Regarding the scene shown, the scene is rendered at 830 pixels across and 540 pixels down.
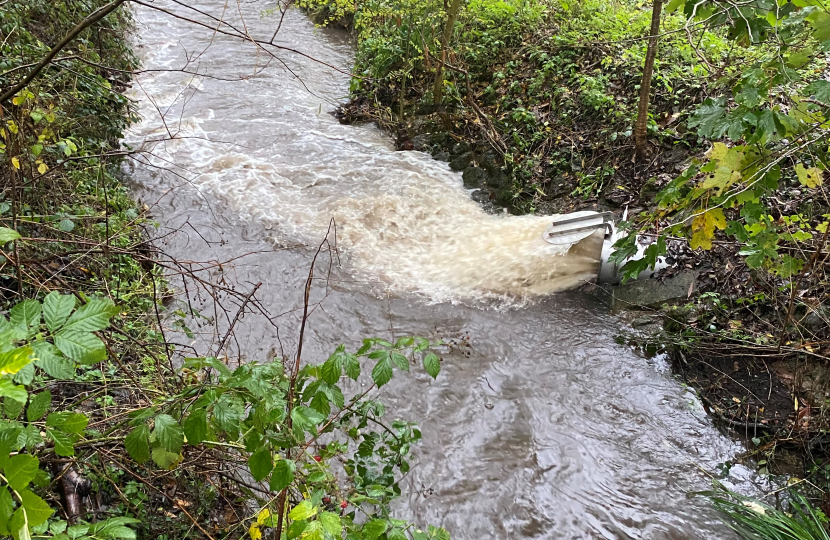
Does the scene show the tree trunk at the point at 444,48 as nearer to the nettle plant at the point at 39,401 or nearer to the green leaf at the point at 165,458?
the green leaf at the point at 165,458

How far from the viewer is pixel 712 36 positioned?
681 cm

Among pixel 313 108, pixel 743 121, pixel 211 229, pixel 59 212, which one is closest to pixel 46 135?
pixel 59 212

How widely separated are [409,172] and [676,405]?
16.6 feet

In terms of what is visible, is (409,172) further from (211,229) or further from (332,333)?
(332,333)

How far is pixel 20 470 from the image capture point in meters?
1.14

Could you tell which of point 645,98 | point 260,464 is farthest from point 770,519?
point 645,98

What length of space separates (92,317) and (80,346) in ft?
0.34

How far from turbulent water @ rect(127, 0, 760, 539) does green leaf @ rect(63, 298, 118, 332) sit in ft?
5.21

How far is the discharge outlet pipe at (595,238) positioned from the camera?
5.24m

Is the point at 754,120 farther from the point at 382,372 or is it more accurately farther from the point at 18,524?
the point at 18,524

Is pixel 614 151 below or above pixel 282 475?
above

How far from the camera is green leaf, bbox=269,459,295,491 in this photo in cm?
155

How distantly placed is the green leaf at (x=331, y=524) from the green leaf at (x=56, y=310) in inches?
35.7

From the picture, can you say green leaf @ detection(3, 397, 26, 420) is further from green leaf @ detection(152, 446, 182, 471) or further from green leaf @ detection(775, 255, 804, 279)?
green leaf @ detection(775, 255, 804, 279)
